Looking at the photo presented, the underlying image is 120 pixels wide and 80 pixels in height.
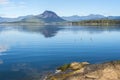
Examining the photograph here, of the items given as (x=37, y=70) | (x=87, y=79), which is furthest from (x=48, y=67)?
(x=87, y=79)

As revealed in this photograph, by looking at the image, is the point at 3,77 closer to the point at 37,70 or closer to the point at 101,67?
the point at 37,70

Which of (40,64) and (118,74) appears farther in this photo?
(40,64)

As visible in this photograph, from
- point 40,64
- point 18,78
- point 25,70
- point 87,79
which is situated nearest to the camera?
point 87,79

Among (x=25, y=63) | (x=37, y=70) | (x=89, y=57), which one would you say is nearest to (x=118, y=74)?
(x=37, y=70)

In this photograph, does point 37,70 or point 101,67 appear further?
point 37,70

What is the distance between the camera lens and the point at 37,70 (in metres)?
48.2

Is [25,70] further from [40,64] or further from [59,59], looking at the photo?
[59,59]


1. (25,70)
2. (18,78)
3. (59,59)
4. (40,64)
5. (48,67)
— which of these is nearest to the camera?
(18,78)

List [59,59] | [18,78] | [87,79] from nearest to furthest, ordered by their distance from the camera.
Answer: [87,79] < [18,78] < [59,59]

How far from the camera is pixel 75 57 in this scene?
212 ft

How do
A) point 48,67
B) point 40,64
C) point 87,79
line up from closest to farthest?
point 87,79 → point 48,67 → point 40,64

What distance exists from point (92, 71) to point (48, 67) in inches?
793

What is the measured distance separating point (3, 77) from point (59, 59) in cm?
2151

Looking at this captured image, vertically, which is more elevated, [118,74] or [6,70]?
[118,74]
